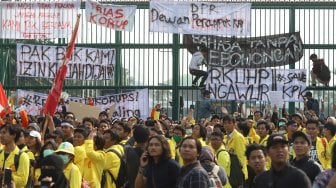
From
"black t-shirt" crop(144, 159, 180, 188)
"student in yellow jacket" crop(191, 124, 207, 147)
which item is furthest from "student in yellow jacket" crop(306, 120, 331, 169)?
"black t-shirt" crop(144, 159, 180, 188)

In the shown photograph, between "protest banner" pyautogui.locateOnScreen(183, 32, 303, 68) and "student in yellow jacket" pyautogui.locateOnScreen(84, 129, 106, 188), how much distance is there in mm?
10877

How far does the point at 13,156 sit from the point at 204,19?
37.7 feet

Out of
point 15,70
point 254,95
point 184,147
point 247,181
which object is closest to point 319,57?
point 254,95

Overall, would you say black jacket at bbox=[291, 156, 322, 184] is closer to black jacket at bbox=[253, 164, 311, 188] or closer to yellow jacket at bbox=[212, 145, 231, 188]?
black jacket at bbox=[253, 164, 311, 188]

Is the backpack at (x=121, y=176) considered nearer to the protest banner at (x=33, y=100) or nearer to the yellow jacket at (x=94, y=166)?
the yellow jacket at (x=94, y=166)

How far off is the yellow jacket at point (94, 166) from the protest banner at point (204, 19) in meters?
10.8

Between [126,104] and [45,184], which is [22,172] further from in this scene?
[126,104]

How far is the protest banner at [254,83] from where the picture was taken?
2041 centimetres

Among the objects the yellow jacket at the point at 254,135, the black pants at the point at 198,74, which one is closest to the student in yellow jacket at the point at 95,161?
the yellow jacket at the point at 254,135

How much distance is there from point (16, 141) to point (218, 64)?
1103cm

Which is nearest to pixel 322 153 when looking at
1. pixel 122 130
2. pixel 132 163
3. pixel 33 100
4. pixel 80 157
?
pixel 122 130

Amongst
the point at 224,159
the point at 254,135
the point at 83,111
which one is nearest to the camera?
the point at 224,159

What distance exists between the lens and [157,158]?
846cm

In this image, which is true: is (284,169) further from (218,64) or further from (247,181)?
(218,64)
